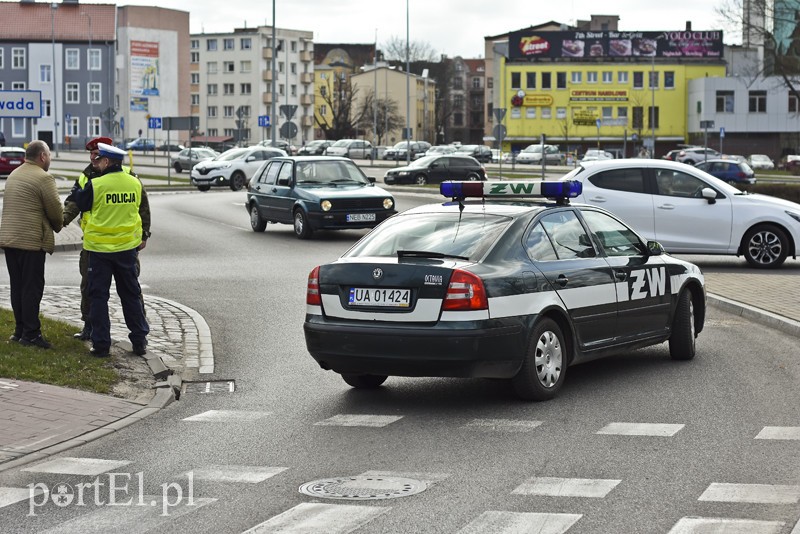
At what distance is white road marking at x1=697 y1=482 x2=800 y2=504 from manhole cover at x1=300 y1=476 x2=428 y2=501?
141 centimetres

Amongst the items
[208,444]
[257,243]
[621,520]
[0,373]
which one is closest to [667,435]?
[621,520]

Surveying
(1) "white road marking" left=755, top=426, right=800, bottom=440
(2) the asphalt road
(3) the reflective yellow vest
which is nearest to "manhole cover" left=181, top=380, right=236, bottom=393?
(2) the asphalt road

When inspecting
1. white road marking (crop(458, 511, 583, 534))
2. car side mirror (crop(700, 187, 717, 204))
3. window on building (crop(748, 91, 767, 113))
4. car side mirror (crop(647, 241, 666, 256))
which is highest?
window on building (crop(748, 91, 767, 113))

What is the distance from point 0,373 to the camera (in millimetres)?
9852

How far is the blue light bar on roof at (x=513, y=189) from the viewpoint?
10.2 metres

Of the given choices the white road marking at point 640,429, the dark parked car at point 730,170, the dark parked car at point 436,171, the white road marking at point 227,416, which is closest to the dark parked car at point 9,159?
the dark parked car at point 436,171

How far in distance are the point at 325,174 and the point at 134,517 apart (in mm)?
20651

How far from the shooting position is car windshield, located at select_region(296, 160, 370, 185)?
2642cm

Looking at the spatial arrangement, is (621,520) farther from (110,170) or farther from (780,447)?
(110,170)

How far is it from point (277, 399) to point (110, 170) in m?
2.63

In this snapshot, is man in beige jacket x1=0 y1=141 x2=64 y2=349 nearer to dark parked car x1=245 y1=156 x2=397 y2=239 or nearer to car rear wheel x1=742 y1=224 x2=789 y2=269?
car rear wheel x1=742 y1=224 x2=789 y2=269

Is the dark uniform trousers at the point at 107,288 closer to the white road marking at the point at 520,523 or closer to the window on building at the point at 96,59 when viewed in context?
the white road marking at the point at 520,523

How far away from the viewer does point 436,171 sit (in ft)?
181

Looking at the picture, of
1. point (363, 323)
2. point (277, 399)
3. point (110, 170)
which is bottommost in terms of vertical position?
point (277, 399)
